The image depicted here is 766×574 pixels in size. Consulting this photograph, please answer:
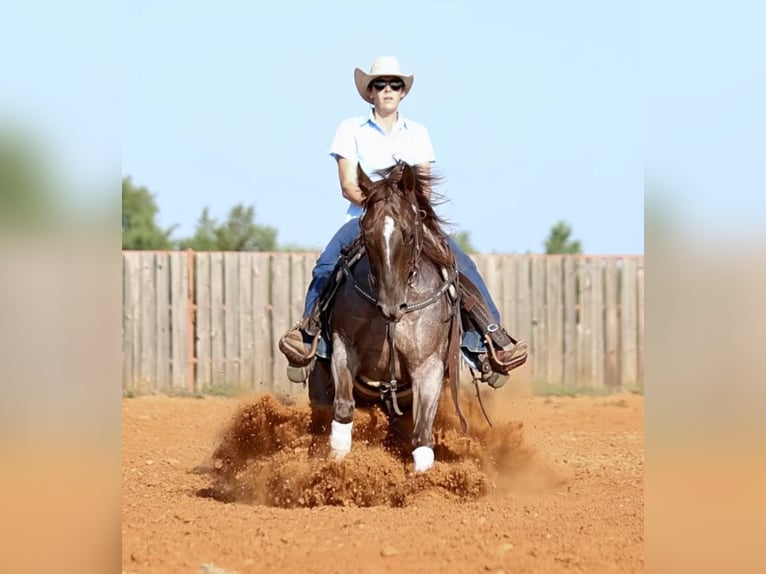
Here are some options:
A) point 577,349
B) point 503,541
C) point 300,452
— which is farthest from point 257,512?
point 577,349

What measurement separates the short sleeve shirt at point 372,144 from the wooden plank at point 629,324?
1192 cm

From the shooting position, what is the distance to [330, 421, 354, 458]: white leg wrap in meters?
7.77

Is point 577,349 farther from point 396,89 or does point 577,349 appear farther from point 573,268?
point 396,89

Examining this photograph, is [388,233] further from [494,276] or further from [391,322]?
[494,276]

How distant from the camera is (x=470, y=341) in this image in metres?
→ 8.45

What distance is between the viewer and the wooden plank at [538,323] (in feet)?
63.1

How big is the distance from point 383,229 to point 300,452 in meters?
2.12

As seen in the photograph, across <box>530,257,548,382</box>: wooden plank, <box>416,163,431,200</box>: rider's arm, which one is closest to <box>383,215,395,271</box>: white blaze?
<box>416,163,431,200</box>: rider's arm

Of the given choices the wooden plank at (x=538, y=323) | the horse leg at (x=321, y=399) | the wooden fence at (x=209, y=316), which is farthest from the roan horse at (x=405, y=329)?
the wooden plank at (x=538, y=323)

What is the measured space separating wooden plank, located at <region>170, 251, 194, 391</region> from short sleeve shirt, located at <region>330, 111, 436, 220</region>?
10531 mm

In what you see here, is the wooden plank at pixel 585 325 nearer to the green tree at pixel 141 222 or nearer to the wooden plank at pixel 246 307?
the wooden plank at pixel 246 307
